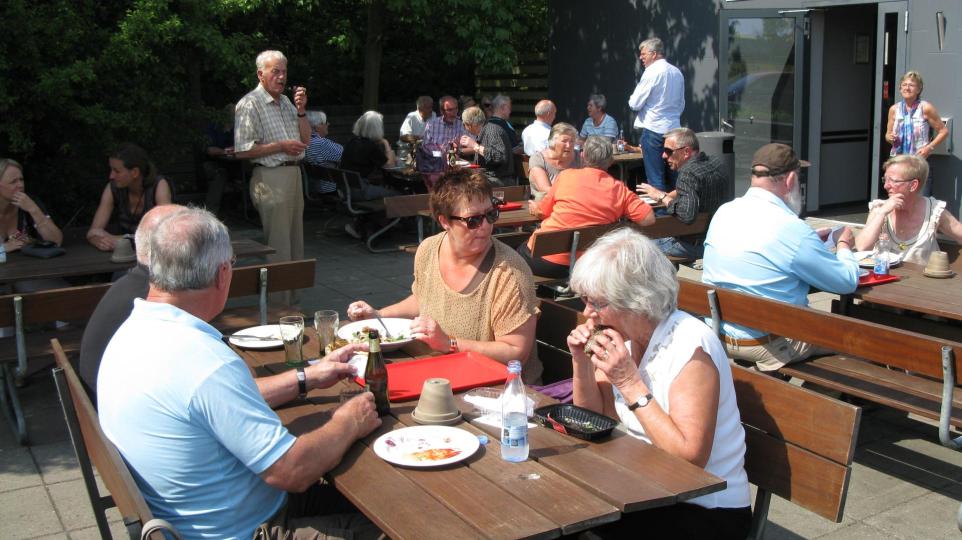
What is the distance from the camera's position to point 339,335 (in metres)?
3.86

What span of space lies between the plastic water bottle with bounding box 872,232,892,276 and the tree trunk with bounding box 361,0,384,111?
30.2ft

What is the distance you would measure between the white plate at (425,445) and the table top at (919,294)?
8.88 feet

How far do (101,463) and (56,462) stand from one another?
85.3 inches

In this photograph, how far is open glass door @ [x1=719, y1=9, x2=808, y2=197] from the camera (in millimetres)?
11336

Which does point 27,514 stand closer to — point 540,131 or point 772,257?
point 772,257

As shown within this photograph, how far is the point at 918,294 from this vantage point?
474cm

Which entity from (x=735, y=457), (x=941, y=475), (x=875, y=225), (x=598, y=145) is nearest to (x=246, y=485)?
(x=735, y=457)

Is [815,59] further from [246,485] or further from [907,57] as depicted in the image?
[246,485]

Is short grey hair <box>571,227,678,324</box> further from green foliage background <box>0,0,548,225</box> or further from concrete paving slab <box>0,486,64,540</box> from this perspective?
green foliage background <box>0,0,548,225</box>

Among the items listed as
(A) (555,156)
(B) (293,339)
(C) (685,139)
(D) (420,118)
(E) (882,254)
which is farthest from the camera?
(D) (420,118)

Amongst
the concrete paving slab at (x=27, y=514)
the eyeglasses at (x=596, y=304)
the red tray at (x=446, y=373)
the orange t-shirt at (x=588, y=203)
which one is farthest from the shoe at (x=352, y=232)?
the eyeglasses at (x=596, y=304)

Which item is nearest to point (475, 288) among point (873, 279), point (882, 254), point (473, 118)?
point (873, 279)

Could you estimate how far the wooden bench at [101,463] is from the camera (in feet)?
7.80

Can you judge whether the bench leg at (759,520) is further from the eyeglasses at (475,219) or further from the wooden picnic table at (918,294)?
A: the wooden picnic table at (918,294)
